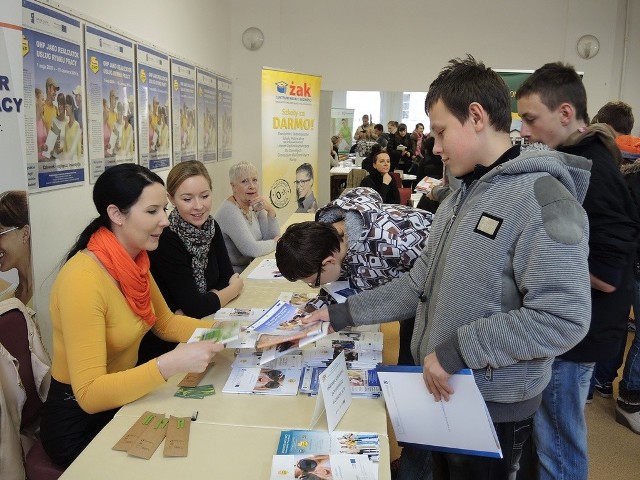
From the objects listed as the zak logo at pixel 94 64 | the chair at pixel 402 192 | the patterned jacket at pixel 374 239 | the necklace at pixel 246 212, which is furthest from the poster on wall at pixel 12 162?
the chair at pixel 402 192

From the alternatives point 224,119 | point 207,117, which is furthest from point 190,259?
point 224,119

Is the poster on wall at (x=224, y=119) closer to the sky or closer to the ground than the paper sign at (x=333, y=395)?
closer to the sky

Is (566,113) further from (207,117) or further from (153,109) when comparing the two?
(207,117)

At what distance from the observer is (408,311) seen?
Result: 1673 mm

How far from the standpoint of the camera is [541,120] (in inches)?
72.0

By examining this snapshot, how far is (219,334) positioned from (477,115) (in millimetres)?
971

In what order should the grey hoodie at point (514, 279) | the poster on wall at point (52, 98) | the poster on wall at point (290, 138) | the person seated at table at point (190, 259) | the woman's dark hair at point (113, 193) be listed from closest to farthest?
1. the grey hoodie at point (514, 279)
2. the woman's dark hair at point (113, 193)
3. the person seated at table at point (190, 259)
4. the poster on wall at point (52, 98)
5. the poster on wall at point (290, 138)

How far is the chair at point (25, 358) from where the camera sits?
1.72 meters

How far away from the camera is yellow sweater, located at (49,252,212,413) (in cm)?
146

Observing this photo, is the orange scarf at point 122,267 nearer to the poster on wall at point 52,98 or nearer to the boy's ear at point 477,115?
the boy's ear at point 477,115

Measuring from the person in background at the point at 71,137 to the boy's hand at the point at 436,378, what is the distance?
2.62 meters

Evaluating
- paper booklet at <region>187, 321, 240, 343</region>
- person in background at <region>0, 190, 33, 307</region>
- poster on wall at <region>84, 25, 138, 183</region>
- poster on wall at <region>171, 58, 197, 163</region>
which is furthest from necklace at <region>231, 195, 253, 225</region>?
paper booklet at <region>187, 321, 240, 343</region>

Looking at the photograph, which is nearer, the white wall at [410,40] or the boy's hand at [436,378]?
the boy's hand at [436,378]

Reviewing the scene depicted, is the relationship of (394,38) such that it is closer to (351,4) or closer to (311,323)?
(351,4)
